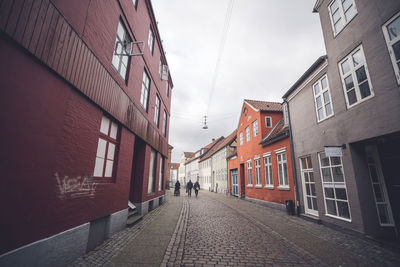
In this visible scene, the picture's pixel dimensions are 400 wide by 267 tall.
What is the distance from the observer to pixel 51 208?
341cm

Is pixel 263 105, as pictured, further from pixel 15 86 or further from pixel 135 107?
pixel 15 86

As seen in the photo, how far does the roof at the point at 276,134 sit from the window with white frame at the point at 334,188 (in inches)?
134

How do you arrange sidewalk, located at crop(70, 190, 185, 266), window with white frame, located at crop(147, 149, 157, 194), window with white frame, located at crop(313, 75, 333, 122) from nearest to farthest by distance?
sidewalk, located at crop(70, 190, 185, 266) → window with white frame, located at crop(313, 75, 333, 122) → window with white frame, located at crop(147, 149, 157, 194)

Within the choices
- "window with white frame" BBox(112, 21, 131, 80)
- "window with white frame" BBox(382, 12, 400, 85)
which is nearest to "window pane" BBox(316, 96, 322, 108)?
"window with white frame" BBox(382, 12, 400, 85)

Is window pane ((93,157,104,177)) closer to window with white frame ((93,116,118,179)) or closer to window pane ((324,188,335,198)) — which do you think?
window with white frame ((93,116,118,179))

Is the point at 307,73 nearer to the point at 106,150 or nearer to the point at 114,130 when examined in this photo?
the point at 114,130

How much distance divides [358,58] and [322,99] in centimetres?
211

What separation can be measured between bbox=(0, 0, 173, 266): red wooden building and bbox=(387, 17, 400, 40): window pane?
8253mm

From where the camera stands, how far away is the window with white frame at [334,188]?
6919 millimetres

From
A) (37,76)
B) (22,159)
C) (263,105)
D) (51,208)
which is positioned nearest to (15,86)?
(37,76)

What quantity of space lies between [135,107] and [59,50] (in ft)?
14.1

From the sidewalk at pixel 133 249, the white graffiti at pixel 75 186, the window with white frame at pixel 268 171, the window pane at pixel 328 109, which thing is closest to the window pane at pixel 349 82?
the window pane at pixel 328 109

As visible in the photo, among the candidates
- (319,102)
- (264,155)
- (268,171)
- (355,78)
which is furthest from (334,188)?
(264,155)

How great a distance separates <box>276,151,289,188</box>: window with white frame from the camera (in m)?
11.1
